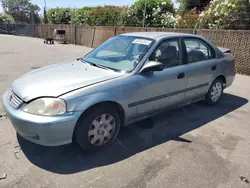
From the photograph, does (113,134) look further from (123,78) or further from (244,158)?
(244,158)

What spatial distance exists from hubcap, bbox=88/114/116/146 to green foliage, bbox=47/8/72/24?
27.3 meters

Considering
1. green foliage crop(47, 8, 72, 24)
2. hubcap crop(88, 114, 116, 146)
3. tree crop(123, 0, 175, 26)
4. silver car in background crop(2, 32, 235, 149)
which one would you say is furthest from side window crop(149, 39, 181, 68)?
green foliage crop(47, 8, 72, 24)

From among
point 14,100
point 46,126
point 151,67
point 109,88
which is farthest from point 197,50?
point 14,100

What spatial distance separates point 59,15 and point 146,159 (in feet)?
99.0

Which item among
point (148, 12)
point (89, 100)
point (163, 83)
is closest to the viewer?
point (89, 100)

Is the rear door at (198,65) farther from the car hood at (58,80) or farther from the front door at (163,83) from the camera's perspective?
the car hood at (58,80)

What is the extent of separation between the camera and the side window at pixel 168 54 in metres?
3.65

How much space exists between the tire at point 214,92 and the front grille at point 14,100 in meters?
3.61

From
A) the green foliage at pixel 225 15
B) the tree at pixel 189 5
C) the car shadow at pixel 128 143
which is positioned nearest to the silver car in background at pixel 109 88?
the car shadow at pixel 128 143

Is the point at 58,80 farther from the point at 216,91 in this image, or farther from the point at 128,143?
the point at 216,91

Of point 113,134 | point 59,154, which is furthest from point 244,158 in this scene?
point 59,154

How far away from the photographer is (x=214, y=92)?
495cm

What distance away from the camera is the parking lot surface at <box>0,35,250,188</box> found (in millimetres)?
2580

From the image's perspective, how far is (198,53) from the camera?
442 centimetres
